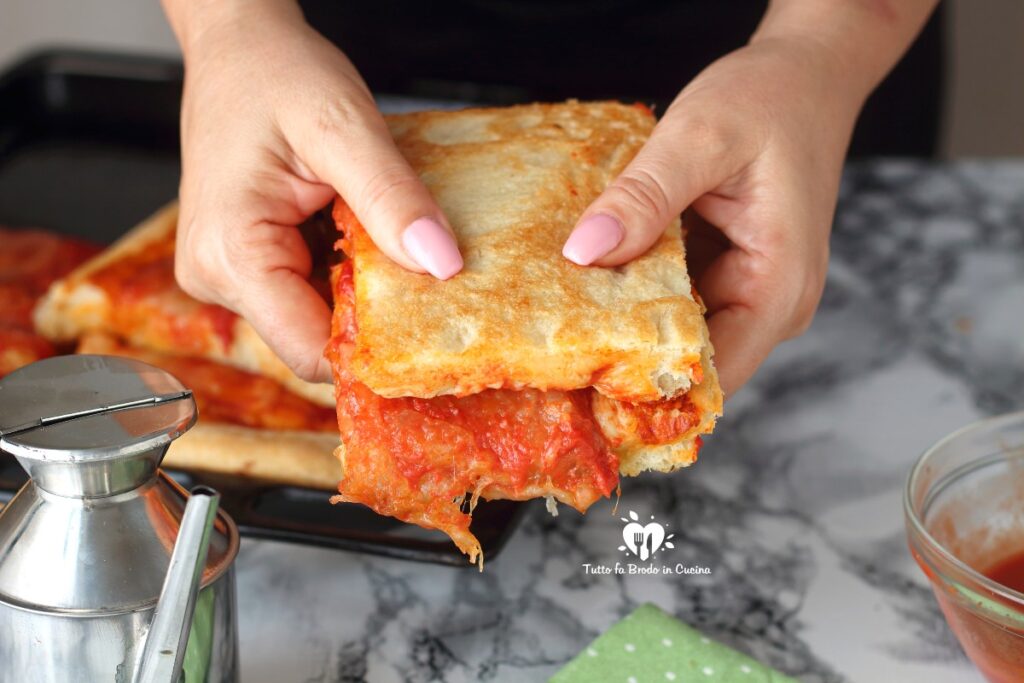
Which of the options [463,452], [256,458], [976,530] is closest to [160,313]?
[256,458]

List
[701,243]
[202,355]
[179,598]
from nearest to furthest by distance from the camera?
1. [179,598]
2. [701,243]
3. [202,355]

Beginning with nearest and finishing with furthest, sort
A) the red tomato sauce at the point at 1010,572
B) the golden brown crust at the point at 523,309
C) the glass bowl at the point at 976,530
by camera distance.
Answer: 1. the golden brown crust at the point at 523,309
2. the glass bowl at the point at 976,530
3. the red tomato sauce at the point at 1010,572

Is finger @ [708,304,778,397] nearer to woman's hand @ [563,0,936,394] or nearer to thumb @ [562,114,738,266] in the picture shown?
woman's hand @ [563,0,936,394]

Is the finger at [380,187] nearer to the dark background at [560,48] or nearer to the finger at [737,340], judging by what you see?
the finger at [737,340]

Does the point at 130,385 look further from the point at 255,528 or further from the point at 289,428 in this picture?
the point at 289,428

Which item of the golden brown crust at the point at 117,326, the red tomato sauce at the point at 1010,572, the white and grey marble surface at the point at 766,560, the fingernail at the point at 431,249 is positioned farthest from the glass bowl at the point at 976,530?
the golden brown crust at the point at 117,326

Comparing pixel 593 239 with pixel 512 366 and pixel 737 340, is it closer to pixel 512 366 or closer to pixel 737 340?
pixel 512 366

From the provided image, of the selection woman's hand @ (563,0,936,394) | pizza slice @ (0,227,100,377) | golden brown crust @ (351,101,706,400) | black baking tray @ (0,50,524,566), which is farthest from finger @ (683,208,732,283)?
black baking tray @ (0,50,524,566)
